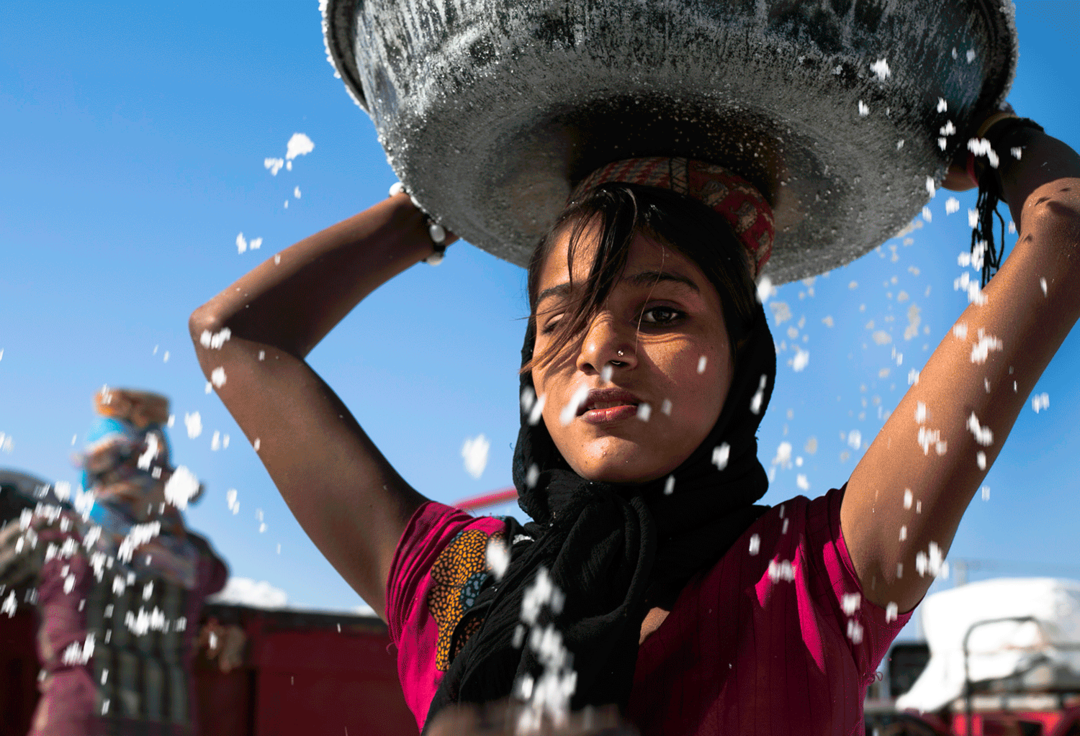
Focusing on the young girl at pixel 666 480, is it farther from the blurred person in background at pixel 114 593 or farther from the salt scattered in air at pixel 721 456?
the blurred person in background at pixel 114 593

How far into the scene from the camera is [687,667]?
50.6 inches

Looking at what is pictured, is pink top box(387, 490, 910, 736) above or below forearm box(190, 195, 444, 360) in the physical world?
below

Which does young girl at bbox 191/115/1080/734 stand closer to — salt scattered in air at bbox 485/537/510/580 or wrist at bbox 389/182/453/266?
salt scattered in air at bbox 485/537/510/580

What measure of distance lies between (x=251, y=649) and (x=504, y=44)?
15.5 feet

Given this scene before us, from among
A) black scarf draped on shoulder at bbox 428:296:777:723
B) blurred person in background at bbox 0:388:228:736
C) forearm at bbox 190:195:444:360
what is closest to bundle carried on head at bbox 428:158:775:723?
black scarf draped on shoulder at bbox 428:296:777:723

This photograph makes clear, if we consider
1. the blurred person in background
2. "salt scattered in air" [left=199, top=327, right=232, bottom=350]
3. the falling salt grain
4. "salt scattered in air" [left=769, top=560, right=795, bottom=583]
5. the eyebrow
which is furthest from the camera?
the blurred person in background

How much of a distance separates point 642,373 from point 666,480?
185 millimetres

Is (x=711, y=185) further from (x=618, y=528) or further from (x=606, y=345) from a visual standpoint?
(x=618, y=528)

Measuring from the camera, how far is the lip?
1.38 m

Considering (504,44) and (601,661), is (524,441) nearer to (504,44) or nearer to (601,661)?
(601,661)

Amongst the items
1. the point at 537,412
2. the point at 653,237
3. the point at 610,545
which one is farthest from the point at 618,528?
the point at 653,237

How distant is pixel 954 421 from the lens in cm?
116

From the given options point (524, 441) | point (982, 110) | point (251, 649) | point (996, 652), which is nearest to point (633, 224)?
point (524, 441)

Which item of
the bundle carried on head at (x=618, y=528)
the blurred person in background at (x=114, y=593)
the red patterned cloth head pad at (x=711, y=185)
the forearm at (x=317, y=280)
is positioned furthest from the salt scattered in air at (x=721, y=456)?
the blurred person in background at (x=114, y=593)
